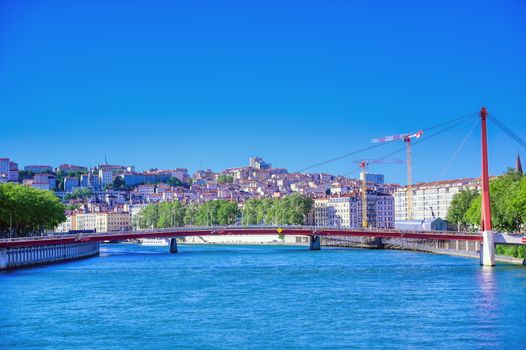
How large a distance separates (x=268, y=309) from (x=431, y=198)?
91014mm

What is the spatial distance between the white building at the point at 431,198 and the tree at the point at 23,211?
184ft

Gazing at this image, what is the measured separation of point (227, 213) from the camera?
12056 centimetres

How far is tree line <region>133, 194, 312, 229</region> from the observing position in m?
111

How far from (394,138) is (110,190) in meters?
94.5

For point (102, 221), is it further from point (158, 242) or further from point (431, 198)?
point (431, 198)

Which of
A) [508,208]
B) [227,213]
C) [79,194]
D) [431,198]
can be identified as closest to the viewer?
[508,208]

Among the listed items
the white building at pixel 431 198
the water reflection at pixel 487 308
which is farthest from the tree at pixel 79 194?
the water reflection at pixel 487 308

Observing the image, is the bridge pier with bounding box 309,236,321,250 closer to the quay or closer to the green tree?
the green tree

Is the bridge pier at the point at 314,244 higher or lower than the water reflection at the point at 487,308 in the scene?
higher

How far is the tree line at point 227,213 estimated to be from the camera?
4380 inches

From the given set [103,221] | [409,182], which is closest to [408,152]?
[409,182]

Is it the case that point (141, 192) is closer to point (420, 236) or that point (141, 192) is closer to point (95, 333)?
point (420, 236)

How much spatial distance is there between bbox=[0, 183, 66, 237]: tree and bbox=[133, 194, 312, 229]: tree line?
46.9 meters

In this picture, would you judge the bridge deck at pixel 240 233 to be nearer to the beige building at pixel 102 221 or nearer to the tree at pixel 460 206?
the tree at pixel 460 206
